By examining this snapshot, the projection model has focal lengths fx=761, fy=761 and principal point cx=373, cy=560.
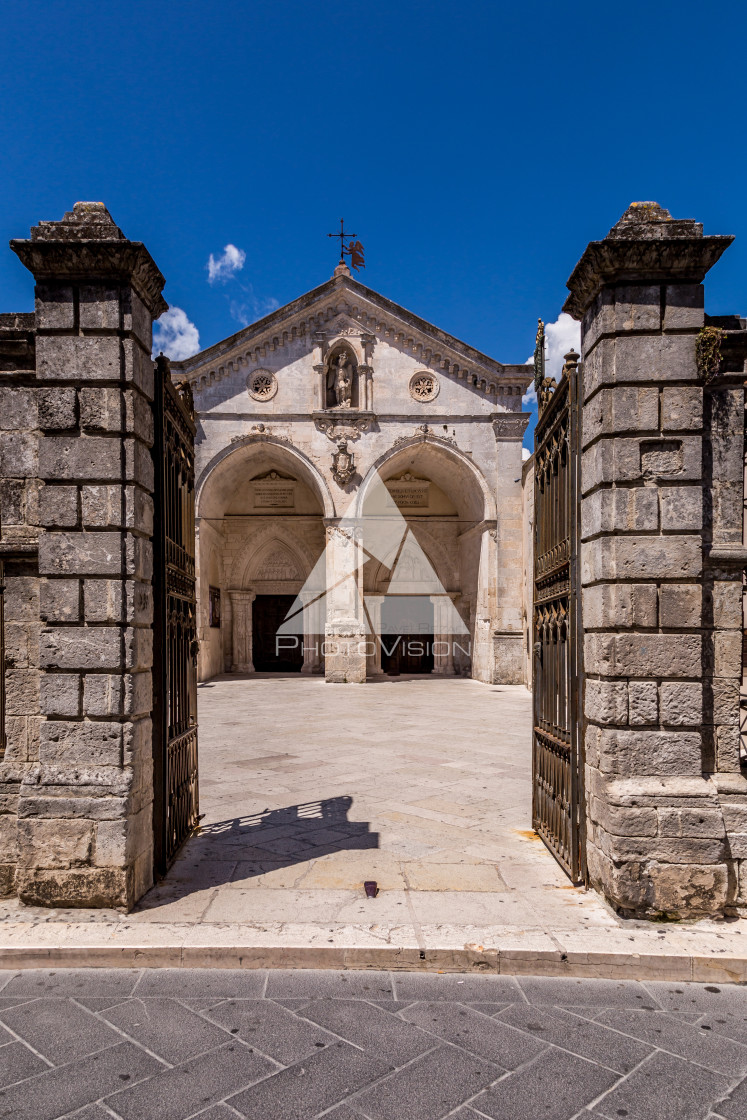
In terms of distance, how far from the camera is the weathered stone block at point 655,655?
4.23m

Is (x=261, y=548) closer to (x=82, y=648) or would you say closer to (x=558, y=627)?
(x=558, y=627)

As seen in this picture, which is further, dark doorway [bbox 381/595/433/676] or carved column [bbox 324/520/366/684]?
dark doorway [bbox 381/595/433/676]

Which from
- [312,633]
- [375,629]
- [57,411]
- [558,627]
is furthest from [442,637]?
[57,411]

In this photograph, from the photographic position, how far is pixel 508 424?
62.3ft

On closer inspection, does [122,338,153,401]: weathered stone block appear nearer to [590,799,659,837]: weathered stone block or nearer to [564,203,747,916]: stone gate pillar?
[564,203,747,916]: stone gate pillar

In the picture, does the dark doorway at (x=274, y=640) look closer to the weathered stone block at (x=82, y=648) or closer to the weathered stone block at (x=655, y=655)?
the weathered stone block at (x=82, y=648)

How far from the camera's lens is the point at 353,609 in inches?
721

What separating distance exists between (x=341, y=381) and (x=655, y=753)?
15.7 m

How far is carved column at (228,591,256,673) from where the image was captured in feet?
72.4

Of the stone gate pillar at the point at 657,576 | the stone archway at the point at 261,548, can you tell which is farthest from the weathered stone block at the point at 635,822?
the stone archway at the point at 261,548

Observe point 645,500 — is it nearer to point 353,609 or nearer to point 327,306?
point 353,609

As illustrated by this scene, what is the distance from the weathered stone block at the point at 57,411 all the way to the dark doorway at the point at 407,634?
18315 mm

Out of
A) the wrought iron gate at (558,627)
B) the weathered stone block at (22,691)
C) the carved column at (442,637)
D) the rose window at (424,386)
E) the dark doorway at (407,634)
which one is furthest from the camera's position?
the dark doorway at (407,634)

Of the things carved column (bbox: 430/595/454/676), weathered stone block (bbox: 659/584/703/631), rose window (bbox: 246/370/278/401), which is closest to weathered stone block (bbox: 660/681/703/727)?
weathered stone block (bbox: 659/584/703/631)
